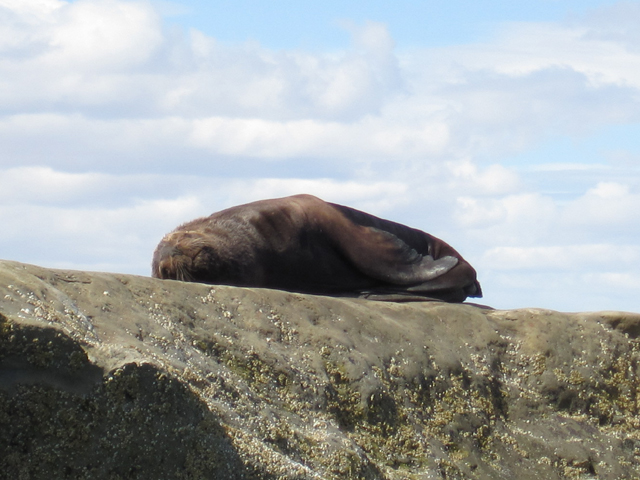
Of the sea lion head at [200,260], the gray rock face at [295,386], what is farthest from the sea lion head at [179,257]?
the gray rock face at [295,386]

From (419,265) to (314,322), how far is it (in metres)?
2.88

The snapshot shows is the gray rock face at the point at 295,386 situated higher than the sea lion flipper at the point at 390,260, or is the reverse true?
the sea lion flipper at the point at 390,260

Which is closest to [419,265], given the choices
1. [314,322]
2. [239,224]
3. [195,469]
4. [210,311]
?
[239,224]

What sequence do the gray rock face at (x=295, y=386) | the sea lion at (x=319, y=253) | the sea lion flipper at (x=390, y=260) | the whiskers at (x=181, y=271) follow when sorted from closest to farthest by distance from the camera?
the gray rock face at (x=295, y=386) → the whiskers at (x=181, y=271) → the sea lion at (x=319, y=253) → the sea lion flipper at (x=390, y=260)

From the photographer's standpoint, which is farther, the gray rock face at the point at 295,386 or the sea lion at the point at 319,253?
the sea lion at the point at 319,253

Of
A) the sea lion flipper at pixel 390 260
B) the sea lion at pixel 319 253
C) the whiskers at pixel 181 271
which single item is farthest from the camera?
the sea lion flipper at pixel 390 260

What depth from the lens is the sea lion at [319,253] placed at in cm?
677

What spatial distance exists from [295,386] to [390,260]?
3398 mm

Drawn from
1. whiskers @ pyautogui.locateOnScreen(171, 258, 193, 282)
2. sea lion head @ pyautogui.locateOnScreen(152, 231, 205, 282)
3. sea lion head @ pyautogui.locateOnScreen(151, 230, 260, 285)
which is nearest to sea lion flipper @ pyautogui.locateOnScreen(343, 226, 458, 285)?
sea lion head @ pyautogui.locateOnScreen(151, 230, 260, 285)

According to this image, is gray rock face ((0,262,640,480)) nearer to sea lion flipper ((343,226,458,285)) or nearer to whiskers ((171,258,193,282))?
whiskers ((171,258,193,282))

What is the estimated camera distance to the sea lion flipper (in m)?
7.52

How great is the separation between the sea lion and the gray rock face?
1.51 m

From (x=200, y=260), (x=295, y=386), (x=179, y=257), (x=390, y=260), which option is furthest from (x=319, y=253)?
(x=295, y=386)

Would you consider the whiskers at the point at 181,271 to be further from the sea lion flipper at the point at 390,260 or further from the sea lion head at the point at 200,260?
the sea lion flipper at the point at 390,260
